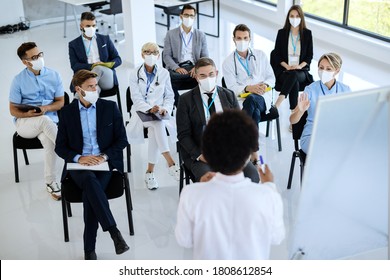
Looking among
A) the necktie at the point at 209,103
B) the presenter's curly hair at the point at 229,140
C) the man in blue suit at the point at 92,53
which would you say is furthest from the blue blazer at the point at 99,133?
the presenter's curly hair at the point at 229,140

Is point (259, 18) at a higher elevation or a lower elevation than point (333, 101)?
lower

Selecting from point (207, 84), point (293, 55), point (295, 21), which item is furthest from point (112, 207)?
point (295, 21)

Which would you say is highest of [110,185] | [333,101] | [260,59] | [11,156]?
[333,101]

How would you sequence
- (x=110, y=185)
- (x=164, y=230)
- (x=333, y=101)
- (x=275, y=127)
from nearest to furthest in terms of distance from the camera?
(x=333, y=101)
(x=110, y=185)
(x=164, y=230)
(x=275, y=127)

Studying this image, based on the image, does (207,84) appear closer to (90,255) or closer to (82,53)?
(90,255)

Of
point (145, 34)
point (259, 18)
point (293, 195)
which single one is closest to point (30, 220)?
point (293, 195)

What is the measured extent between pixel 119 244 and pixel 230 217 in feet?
5.70

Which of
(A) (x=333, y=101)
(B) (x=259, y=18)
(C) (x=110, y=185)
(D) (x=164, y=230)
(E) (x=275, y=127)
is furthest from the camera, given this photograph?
(B) (x=259, y=18)

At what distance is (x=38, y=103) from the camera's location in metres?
4.91

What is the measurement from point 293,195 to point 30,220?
214cm

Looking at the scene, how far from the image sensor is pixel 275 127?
5953mm

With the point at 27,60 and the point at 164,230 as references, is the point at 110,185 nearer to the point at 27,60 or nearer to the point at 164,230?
the point at 164,230

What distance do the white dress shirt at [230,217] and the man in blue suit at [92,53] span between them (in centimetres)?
353

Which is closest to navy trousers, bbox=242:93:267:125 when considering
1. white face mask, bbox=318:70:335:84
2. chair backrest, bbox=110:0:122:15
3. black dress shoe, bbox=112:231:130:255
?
white face mask, bbox=318:70:335:84
